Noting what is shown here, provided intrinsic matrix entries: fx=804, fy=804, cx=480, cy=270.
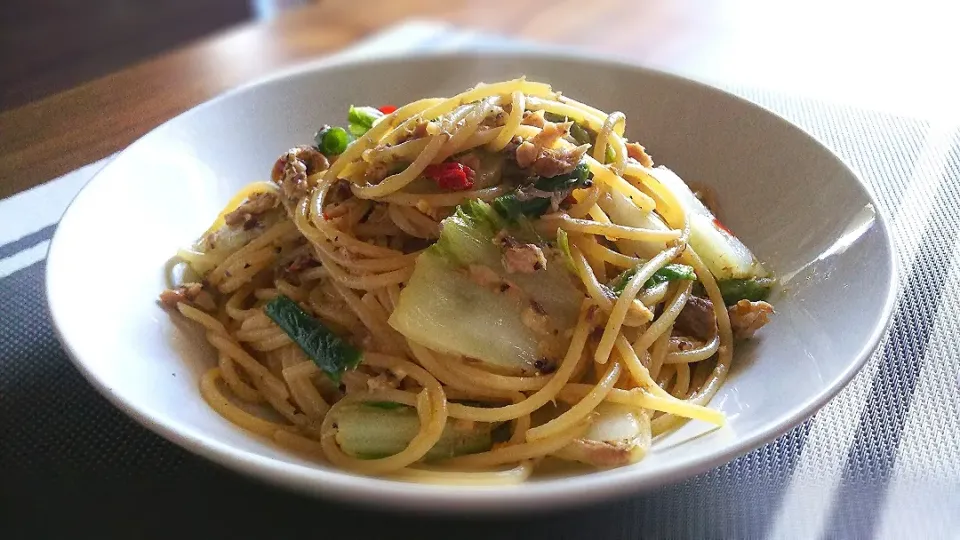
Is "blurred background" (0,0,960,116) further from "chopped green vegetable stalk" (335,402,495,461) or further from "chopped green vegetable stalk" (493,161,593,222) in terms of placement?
"chopped green vegetable stalk" (335,402,495,461)

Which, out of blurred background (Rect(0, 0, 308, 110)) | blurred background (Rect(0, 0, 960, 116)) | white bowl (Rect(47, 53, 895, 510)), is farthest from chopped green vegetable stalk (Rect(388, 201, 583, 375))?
blurred background (Rect(0, 0, 308, 110))

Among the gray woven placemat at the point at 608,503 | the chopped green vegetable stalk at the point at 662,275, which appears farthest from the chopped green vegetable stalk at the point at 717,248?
the gray woven placemat at the point at 608,503

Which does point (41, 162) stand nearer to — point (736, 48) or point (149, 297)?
point (149, 297)

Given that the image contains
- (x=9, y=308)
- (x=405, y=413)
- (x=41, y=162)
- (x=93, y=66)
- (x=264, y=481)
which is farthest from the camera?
(x=93, y=66)

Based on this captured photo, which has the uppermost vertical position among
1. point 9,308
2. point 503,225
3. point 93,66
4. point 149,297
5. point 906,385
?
point 503,225

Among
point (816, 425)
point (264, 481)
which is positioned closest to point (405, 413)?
point (264, 481)

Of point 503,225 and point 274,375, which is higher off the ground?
point 503,225

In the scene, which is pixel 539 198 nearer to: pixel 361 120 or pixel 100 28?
pixel 361 120
